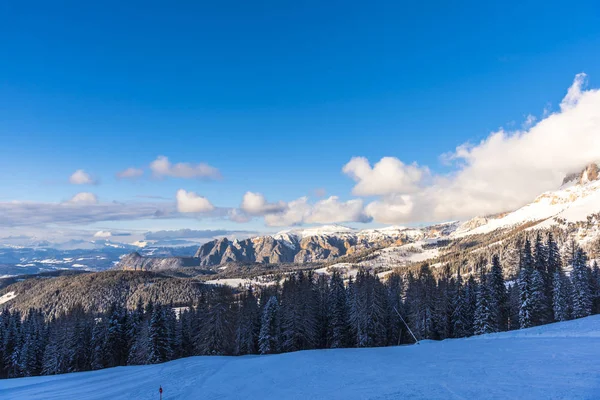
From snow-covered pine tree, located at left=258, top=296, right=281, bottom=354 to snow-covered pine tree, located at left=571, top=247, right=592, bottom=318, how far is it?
164ft

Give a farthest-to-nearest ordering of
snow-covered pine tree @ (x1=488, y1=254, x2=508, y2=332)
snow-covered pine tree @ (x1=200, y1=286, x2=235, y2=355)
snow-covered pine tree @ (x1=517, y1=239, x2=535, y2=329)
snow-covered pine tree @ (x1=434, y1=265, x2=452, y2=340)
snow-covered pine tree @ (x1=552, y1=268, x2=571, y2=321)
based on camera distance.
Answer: snow-covered pine tree @ (x1=434, y1=265, x2=452, y2=340), snow-covered pine tree @ (x1=200, y1=286, x2=235, y2=355), snow-covered pine tree @ (x1=488, y1=254, x2=508, y2=332), snow-covered pine tree @ (x1=552, y1=268, x2=571, y2=321), snow-covered pine tree @ (x1=517, y1=239, x2=535, y2=329)

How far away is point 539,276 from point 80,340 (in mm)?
80686

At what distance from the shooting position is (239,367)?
31.3 m

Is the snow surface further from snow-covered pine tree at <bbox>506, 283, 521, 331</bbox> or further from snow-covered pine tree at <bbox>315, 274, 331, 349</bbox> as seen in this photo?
snow-covered pine tree at <bbox>506, 283, 521, 331</bbox>

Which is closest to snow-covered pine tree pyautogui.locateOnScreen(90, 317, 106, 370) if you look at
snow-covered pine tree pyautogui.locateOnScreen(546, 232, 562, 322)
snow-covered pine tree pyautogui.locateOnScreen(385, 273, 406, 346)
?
snow-covered pine tree pyautogui.locateOnScreen(385, 273, 406, 346)

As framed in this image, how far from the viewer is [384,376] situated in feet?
70.6

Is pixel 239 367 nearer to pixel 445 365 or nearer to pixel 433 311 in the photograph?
pixel 445 365

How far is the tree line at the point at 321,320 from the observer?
53.0 meters

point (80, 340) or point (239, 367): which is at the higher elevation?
point (239, 367)

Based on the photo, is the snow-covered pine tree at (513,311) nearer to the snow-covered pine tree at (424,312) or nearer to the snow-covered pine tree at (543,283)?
the snow-covered pine tree at (543,283)

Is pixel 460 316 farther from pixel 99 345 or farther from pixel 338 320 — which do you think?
pixel 99 345

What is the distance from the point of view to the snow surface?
1622 cm

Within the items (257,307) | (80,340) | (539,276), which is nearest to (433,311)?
(539,276)

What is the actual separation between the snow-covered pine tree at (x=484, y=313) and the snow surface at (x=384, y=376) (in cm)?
1620
